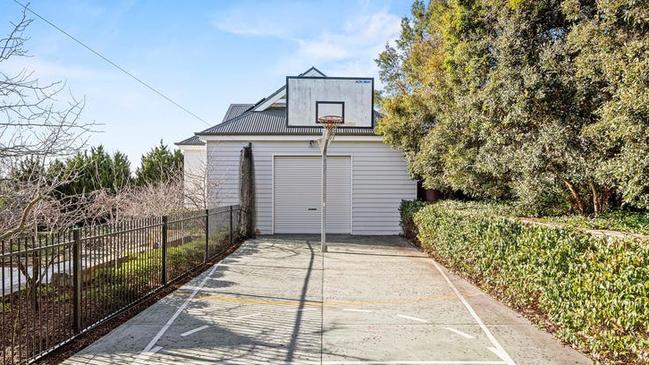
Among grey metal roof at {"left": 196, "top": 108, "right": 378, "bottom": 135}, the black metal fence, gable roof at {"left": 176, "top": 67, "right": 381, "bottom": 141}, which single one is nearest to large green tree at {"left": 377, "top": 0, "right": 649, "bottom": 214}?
grey metal roof at {"left": 196, "top": 108, "right": 378, "bottom": 135}

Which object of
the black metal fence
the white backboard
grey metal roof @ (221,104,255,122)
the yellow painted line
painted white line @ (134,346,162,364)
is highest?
grey metal roof @ (221,104,255,122)

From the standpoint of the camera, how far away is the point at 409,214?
1332cm

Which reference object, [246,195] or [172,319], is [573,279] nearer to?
[172,319]

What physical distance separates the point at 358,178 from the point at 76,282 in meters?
10.9

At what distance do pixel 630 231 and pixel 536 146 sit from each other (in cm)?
243

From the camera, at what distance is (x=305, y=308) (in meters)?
6.23

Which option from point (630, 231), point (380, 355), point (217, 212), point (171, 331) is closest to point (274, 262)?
point (217, 212)

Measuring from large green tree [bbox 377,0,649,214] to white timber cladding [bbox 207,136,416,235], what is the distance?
3.73 metres

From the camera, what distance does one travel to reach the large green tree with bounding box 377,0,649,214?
17.1 ft

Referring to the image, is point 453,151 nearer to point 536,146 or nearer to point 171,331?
point 536,146

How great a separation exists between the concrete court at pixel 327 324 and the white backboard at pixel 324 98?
5162 millimetres

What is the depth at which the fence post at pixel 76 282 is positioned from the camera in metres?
4.77

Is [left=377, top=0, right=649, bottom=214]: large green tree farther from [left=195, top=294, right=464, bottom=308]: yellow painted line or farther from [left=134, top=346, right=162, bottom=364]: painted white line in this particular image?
[left=134, top=346, right=162, bottom=364]: painted white line

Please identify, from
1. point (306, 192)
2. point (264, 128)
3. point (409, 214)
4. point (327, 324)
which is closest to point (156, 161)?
point (264, 128)
